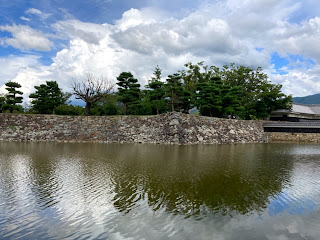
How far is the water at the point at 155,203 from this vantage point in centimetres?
459

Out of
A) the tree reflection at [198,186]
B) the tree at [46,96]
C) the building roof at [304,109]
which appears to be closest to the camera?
the tree reflection at [198,186]

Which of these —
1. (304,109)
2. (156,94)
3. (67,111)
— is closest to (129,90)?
(156,94)

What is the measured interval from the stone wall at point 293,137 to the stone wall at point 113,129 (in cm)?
758

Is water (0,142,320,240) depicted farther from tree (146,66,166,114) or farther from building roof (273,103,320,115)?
building roof (273,103,320,115)

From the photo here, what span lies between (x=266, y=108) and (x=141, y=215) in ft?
115

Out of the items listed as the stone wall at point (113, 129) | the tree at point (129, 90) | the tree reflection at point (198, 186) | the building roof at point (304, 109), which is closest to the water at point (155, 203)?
the tree reflection at point (198, 186)

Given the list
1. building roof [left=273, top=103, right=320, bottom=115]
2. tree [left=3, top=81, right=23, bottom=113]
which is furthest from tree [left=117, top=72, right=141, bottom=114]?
building roof [left=273, top=103, right=320, bottom=115]

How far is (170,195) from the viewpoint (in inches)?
265

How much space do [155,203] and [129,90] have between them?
22.8 meters

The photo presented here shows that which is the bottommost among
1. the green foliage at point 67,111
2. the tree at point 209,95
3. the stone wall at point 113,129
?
the stone wall at point 113,129

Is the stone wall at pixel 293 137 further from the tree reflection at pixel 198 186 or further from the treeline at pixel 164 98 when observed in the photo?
the tree reflection at pixel 198 186

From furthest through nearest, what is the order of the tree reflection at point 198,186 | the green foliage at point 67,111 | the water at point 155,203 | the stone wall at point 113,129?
1. the green foliage at point 67,111
2. the stone wall at point 113,129
3. the tree reflection at point 198,186
4. the water at point 155,203

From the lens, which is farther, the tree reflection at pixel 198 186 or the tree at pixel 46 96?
the tree at pixel 46 96

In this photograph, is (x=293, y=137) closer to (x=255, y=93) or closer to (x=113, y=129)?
(x=255, y=93)
